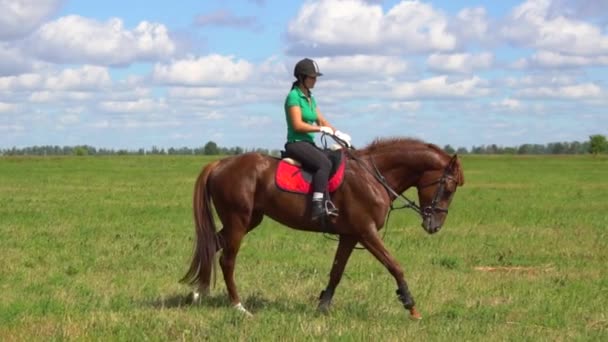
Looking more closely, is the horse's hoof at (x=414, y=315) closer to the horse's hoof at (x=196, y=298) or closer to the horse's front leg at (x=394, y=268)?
the horse's front leg at (x=394, y=268)

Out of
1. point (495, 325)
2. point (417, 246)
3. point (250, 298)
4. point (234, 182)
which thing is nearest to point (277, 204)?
point (234, 182)

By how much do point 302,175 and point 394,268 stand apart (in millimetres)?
1562

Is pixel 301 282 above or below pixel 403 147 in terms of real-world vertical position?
below

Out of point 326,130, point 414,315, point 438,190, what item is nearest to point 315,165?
point 326,130

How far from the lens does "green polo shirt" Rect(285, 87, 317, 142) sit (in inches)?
395

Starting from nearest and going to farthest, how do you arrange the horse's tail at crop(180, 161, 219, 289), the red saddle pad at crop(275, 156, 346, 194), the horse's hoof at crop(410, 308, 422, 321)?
the horse's hoof at crop(410, 308, 422, 321) < the red saddle pad at crop(275, 156, 346, 194) < the horse's tail at crop(180, 161, 219, 289)

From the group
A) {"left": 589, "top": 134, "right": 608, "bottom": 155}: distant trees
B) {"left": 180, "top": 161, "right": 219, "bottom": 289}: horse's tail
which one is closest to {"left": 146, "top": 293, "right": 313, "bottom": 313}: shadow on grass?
{"left": 180, "top": 161, "right": 219, "bottom": 289}: horse's tail

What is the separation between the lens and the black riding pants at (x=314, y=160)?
996cm

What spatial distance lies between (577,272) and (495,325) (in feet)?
16.7

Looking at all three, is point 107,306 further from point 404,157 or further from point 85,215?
point 85,215

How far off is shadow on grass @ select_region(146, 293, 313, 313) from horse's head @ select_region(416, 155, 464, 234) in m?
1.84

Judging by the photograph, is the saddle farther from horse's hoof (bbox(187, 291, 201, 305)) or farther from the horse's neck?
horse's hoof (bbox(187, 291, 201, 305))

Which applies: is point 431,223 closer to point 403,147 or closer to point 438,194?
point 438,194

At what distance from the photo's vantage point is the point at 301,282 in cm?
1238
